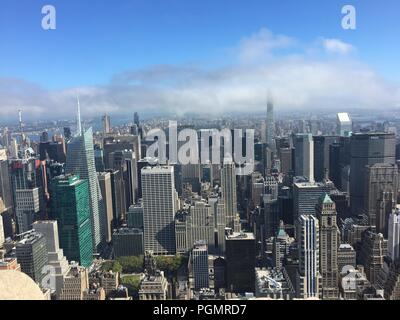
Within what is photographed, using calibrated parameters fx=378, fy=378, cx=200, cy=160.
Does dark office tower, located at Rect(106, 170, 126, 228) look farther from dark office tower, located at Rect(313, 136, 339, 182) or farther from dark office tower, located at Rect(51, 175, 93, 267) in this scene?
dark office tower, located at Rect(313, 136, 339, 182)

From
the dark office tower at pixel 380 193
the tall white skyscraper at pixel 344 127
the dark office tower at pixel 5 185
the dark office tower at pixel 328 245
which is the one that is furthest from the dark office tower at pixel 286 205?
the dark office tower at pixel 5 185

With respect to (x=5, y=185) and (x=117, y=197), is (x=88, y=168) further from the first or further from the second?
(x=5, y=185)

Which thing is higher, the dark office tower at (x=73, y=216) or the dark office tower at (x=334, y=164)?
the dark office tower at (x=334, y=164)

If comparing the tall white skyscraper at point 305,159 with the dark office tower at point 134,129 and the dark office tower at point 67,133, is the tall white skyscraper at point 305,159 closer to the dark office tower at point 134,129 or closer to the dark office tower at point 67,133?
the dark office tower at point 134,129

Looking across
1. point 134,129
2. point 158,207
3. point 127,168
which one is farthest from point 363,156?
point 127,168

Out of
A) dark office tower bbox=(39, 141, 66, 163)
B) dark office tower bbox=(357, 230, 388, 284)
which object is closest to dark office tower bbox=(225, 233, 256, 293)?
dark office tower bbox=(357, 230, 388, 284)
